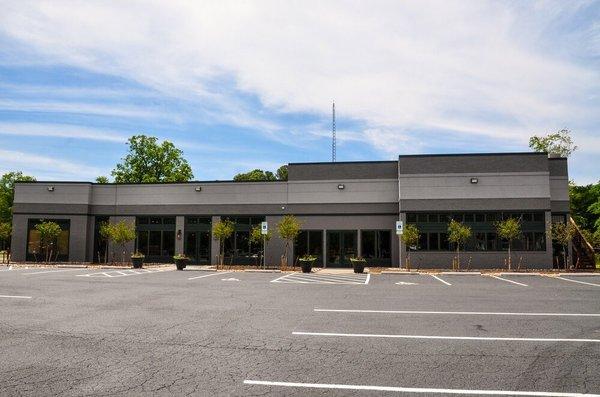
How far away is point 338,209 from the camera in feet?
107

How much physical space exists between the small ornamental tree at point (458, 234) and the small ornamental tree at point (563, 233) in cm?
536

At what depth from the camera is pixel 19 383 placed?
621cm

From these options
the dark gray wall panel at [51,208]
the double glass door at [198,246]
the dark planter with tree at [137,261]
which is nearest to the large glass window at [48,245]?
the dark gray wall panel at [51,208]

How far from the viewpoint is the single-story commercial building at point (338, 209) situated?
3002 cm

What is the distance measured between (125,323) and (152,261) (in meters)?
26.0

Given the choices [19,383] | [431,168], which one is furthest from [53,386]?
[431,168]

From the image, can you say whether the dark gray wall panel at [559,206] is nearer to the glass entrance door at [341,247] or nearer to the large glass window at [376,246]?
the large glass window at [376,246]

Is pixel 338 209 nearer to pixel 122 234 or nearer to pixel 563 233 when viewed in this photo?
pixel 563 233

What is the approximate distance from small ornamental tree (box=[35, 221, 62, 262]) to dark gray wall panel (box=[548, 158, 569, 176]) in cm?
3652

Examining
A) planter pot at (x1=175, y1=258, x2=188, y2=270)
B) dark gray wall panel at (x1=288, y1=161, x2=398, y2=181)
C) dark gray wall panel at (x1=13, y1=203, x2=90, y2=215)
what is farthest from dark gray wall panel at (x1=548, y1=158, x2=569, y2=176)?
dark gray wall panel at (x1=13, y1=203, x2=90, y2=215)

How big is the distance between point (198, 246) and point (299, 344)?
27.2 metres

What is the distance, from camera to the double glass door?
1355 inches

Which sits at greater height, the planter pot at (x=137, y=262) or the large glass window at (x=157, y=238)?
the large glass window at (x=157, y=238)

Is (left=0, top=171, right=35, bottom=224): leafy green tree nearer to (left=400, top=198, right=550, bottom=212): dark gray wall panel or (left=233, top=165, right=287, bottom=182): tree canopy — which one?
(left=233, top=165, right=287, bottom=182): tree canopy
